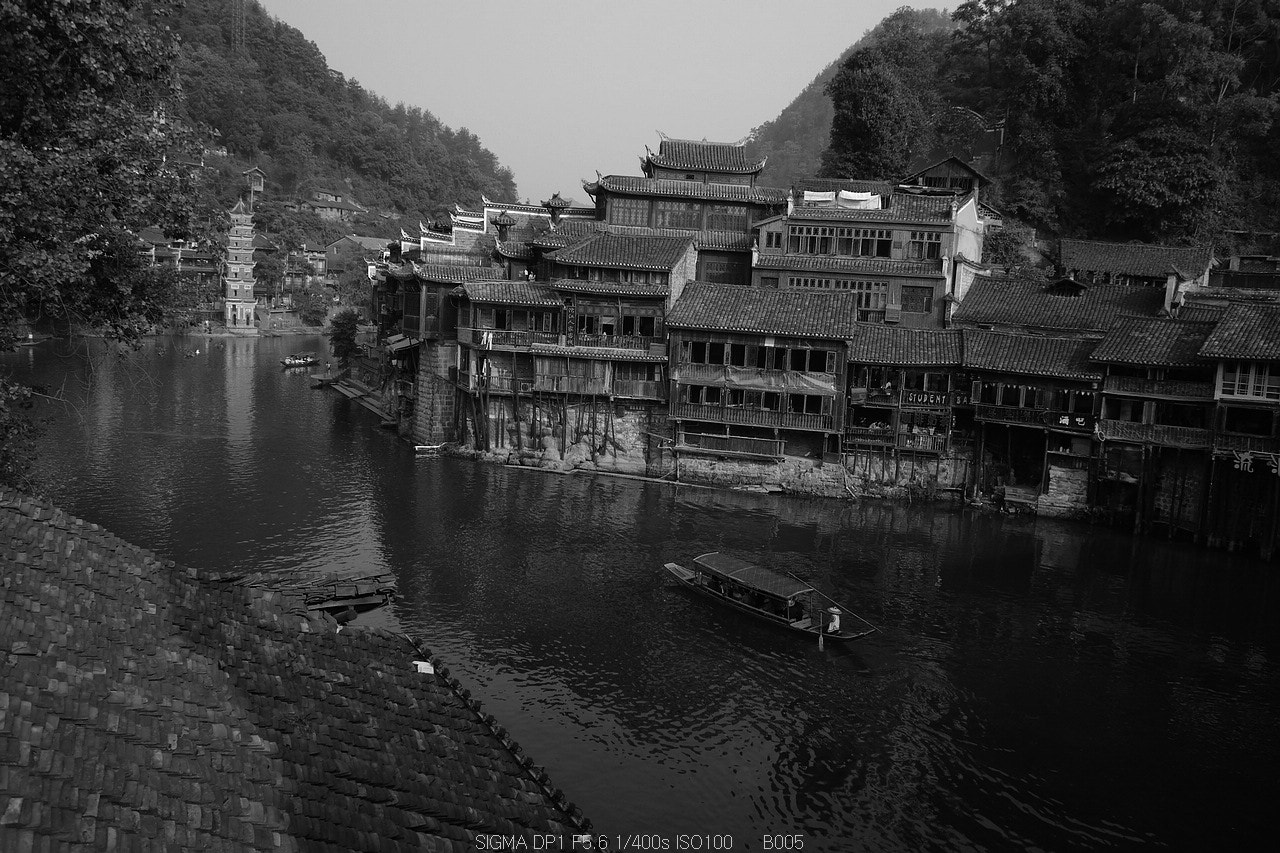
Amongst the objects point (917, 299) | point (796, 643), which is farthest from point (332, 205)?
point (796, 643)

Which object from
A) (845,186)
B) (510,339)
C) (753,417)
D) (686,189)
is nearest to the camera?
(753,417)

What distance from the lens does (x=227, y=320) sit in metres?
104

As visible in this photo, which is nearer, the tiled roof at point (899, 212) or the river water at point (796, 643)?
the river water at point (796, 643)

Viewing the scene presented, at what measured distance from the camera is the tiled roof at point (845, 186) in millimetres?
58562

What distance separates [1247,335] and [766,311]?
19748 mm

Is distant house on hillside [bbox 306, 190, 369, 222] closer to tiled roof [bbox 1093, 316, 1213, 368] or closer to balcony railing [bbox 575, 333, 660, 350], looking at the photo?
balcony railing [bbox 575, 333, 660, 350]

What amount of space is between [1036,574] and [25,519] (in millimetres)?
31552

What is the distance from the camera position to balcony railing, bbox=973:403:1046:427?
132ft

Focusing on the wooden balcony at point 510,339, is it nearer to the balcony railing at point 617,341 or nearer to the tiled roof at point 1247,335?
the balcony railing at point 617,341

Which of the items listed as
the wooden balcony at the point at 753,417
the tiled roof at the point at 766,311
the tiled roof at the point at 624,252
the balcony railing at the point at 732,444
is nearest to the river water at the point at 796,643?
the balcony railing at the point at 732,444

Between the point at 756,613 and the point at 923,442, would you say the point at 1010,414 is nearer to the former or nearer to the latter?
the point at 923,442

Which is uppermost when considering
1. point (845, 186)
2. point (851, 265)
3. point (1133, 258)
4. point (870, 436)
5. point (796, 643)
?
point (845, 186)

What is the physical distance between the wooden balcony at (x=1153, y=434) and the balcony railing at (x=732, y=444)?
14.0 metres

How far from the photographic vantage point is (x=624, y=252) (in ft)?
154
